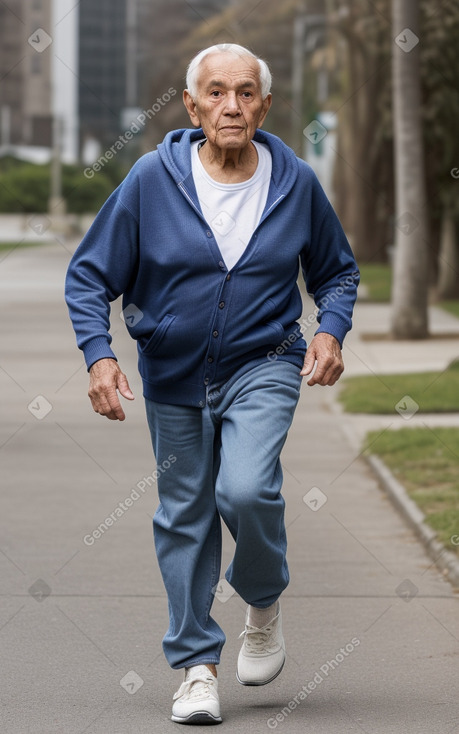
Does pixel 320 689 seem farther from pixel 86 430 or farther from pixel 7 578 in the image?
pixel 86 430

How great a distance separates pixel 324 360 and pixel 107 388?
0.65 meters

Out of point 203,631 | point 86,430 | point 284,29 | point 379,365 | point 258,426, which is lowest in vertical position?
point 284,29

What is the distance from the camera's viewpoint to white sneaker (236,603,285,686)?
16.2 feet

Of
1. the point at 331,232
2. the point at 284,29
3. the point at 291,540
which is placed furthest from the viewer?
the point at 284,29

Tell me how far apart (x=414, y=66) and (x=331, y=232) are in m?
14.3

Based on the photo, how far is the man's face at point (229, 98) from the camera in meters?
4.68

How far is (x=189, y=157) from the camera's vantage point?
4.83 meters

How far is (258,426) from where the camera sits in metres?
4.65

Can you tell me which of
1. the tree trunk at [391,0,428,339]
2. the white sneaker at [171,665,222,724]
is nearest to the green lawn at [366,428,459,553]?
the white sneaker at [171,665,222,724]

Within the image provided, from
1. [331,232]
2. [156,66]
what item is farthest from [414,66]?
[156,66]

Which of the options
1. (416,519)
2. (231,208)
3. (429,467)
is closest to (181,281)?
(231,208)

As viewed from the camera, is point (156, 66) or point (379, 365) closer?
point (379, 365)

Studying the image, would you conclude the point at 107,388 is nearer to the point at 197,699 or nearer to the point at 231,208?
the point at 231,208

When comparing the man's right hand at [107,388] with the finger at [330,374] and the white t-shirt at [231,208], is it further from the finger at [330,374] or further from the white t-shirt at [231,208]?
the finger at [330,374]
